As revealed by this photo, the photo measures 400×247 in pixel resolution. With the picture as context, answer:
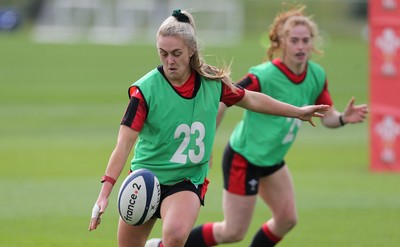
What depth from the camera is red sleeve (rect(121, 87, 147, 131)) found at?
6352 mm

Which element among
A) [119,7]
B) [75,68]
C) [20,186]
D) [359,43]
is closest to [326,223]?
[20,186]

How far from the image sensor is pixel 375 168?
15.8 metres

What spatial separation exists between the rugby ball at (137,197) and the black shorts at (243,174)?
209cm

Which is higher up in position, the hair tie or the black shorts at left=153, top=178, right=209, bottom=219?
the hair tie

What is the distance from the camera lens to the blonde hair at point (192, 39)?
21.0 ft

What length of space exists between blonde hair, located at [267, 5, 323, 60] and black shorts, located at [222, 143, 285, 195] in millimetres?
954

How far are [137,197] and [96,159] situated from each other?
36.5 ft

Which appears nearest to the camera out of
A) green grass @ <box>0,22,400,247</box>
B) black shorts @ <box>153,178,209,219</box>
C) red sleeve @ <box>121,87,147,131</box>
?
red sleeve @ <box>121,87,147,131</box>

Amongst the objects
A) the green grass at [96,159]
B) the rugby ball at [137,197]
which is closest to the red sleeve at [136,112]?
the rugby ball at [137,197]

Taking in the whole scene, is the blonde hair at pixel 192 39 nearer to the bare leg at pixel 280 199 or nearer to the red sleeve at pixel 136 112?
the red sleeve at pixel 136 112

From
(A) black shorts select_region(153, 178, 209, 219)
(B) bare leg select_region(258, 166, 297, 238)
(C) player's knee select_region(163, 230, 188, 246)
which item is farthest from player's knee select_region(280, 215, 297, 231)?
(C) player's knee select_region(163, 230, 188, 246)

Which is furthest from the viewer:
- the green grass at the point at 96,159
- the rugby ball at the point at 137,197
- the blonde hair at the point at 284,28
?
the green grass at the point at 96,159

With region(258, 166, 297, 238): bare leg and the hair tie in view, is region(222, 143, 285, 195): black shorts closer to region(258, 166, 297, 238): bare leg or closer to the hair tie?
region(258, 166, 297, 238): bare leg

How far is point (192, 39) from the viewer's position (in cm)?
648
